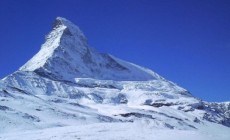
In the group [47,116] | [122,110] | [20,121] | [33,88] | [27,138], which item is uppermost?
[33,88]

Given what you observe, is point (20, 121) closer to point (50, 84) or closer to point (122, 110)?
point (122, 110)

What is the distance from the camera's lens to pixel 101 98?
16738 centimetres

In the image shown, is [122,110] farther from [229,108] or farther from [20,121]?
[229,108]

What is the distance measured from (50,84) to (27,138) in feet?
481

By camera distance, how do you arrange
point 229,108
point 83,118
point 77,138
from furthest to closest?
point 229,108 → point 83,118 → point 77,138

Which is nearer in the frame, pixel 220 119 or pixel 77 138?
pixel 77 138

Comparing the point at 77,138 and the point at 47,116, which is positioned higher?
the point at 47,116

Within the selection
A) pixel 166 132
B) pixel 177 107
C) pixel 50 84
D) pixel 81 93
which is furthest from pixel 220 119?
pixel 166 132

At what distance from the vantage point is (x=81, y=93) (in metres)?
168

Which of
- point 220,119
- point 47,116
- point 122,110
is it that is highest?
point 220,119

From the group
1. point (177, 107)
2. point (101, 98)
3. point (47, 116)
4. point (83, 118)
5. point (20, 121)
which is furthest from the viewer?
point (101, 98)

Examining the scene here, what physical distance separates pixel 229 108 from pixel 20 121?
15871 cm

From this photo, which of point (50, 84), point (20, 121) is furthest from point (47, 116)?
point (50, 84)

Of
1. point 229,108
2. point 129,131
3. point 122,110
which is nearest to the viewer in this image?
point 129,131
